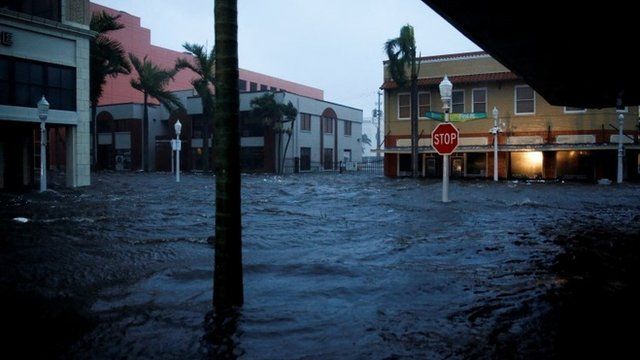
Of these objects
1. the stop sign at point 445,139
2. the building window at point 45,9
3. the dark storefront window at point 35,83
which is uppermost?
the building window at point 45,9

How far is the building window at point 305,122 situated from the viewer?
5238cm

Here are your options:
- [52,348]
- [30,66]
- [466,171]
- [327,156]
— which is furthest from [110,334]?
[327,156]

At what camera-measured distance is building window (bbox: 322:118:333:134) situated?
186ft

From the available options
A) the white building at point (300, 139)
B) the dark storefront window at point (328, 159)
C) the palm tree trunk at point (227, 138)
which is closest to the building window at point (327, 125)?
the white building at point (300, 139)

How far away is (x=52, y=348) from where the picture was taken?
12.1 feet

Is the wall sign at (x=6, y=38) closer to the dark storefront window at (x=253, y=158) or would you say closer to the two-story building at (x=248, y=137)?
the two-story building at (x=248, y=137)

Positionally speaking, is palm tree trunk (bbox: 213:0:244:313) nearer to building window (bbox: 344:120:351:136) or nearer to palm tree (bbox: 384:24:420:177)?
palm tree (bbox: 384:24:420:177)

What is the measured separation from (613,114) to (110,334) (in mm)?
32715

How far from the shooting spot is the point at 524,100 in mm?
31906

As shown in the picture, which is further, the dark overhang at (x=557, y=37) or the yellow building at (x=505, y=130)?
the yellow building at (x=505, y=130)

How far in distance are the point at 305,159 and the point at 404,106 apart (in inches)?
782

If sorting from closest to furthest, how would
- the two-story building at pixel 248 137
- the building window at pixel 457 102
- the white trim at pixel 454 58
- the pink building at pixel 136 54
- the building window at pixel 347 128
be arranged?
the white trim at pixel 454 58, the building window at pixel 457 102, the two-story building at pixel 248 137, the pink building at pixel 136 54, the building window at pixel 347 128

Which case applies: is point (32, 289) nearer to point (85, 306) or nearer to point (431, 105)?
point (85, 306)

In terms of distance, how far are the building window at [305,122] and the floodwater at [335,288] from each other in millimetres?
41794
